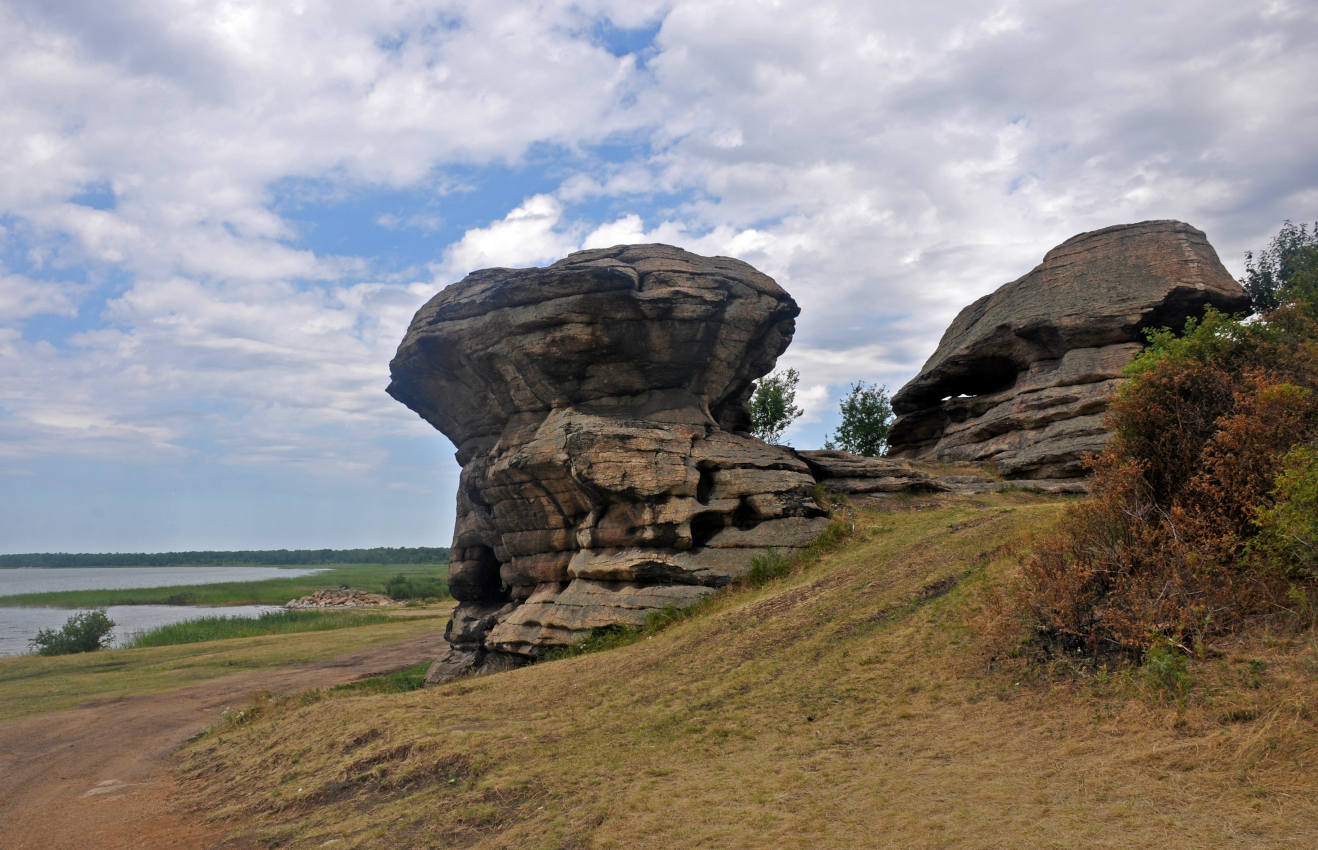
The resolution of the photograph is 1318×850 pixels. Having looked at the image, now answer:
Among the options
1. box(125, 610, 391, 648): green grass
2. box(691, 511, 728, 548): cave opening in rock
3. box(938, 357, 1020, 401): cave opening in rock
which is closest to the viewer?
box(691, 511, 728, 548): cave opening in rock

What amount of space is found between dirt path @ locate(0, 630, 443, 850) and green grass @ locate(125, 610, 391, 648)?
676 inches

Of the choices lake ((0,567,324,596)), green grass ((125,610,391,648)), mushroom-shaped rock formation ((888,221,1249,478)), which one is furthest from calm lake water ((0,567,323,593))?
mushroom-shaped rock formation ((888,221,1249,478))

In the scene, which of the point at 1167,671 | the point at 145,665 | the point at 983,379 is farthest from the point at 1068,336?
the point at 145,665

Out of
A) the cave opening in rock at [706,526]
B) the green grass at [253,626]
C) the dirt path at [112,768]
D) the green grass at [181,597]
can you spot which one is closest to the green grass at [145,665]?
the dirt path at [112,768]

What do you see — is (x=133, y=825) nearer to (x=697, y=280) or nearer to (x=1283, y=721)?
(x=1283, y=721)

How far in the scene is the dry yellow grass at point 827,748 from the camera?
6.16 m

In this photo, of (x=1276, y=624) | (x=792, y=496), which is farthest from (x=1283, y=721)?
(x=792, y=496)

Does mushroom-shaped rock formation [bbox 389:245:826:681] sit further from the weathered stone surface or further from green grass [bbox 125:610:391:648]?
the weathered stone surface

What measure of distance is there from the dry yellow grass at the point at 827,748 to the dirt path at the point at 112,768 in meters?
0.93

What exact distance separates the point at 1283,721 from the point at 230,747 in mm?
17485

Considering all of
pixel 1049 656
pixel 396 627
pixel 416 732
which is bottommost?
pixel 396 627

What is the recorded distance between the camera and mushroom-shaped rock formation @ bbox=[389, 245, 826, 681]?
66.7 feet

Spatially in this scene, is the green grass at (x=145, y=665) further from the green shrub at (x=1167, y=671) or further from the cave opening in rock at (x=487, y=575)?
the green shrub at (x=1167, y=671)

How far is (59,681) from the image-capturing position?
27750 mm
